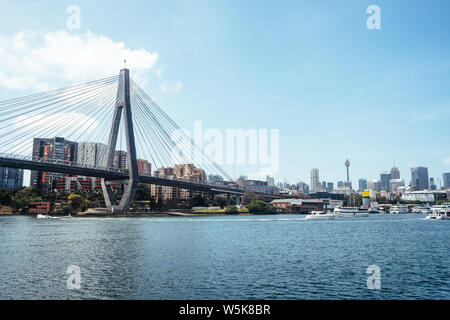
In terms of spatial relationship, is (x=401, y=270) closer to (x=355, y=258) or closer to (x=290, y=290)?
(x=355, y=258)

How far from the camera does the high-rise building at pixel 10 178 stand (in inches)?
6585

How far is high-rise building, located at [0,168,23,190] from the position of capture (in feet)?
549

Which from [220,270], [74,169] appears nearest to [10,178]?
[74,169]

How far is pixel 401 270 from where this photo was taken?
2112 centimetres

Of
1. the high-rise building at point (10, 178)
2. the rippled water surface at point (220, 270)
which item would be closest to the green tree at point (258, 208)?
the rippled water surface at point (220, 270)

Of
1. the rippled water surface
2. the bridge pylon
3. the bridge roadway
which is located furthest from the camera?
the bridge pylon

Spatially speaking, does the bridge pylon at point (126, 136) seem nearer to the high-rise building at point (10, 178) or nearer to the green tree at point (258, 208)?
the green tree at point (258, 208)

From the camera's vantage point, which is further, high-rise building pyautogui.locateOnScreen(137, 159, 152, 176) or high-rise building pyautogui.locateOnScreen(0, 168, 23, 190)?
high-rise building pyautogui.locateOnScreen(137, 159, 152, 176)

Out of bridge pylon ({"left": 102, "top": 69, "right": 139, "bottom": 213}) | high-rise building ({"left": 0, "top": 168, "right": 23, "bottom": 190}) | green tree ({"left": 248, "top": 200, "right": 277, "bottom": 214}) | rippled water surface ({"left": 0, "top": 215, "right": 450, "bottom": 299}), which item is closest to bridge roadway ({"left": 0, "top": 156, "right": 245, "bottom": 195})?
bridge pylon ({"left": 102, "top": 69, "right": 139, "bottom": 213})

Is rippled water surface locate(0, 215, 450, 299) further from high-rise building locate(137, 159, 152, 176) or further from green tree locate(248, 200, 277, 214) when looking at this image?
high-rise building locate(137, 159, 152, 176)

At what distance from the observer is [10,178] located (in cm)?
17112

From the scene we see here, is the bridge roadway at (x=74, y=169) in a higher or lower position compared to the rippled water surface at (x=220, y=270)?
higher

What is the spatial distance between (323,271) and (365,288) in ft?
13.1
